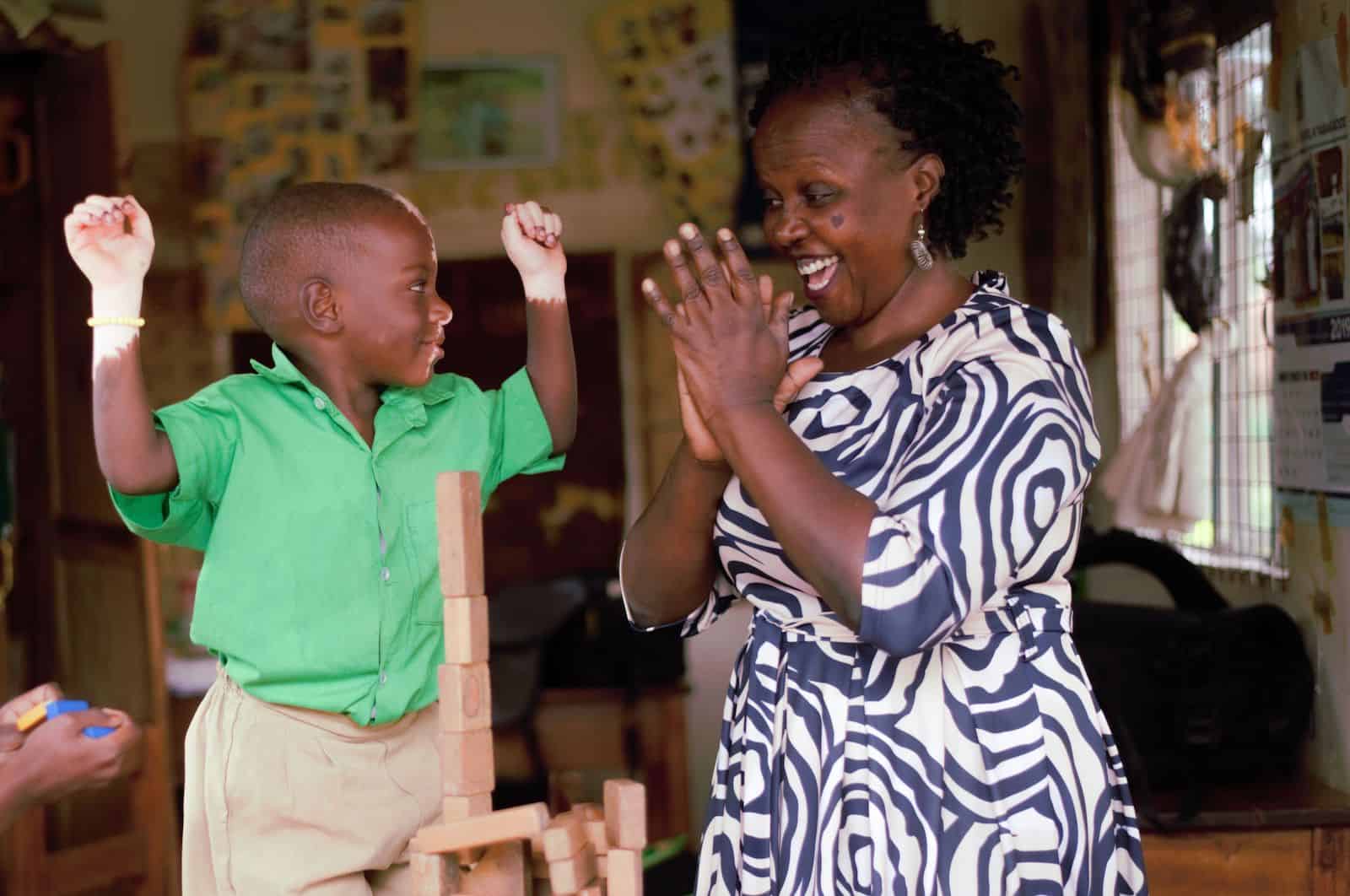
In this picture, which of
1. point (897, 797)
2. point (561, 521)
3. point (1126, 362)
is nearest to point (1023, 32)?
point (1126, 362)

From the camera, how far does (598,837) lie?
1.38 meters

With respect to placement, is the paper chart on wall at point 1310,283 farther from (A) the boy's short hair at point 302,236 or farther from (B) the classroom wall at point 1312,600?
A: (A) the boy's short hair at point 302,236

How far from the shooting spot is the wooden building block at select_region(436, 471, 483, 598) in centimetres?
A: 138

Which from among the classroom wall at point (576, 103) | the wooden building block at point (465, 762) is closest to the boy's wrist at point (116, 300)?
the wooden building block at point (465, 762)

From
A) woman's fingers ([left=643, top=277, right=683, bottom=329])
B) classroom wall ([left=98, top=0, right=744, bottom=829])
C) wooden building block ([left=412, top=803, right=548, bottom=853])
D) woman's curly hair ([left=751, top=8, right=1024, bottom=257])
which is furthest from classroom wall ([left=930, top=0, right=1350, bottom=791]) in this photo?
classroom wall ([left=98, top=0, right=744, bottom=829])

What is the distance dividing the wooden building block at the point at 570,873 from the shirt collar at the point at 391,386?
2.47 ft

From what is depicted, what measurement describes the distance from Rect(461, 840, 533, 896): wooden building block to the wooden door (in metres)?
2.49

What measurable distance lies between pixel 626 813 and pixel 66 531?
341cm

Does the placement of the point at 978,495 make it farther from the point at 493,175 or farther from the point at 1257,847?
the point at 493,175

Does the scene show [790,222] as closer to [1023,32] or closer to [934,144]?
[934,144]

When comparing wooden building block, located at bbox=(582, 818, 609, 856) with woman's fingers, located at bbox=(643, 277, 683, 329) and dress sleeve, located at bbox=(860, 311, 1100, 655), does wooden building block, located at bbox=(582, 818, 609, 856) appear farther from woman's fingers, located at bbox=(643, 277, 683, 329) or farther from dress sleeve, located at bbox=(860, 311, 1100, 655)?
woman's fingers, located at bbox=(643, 277, 683, 329)

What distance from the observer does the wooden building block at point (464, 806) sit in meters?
1.39

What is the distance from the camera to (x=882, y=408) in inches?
63.2

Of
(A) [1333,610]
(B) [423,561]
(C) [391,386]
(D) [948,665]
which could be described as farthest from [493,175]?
(D) [948,665]
